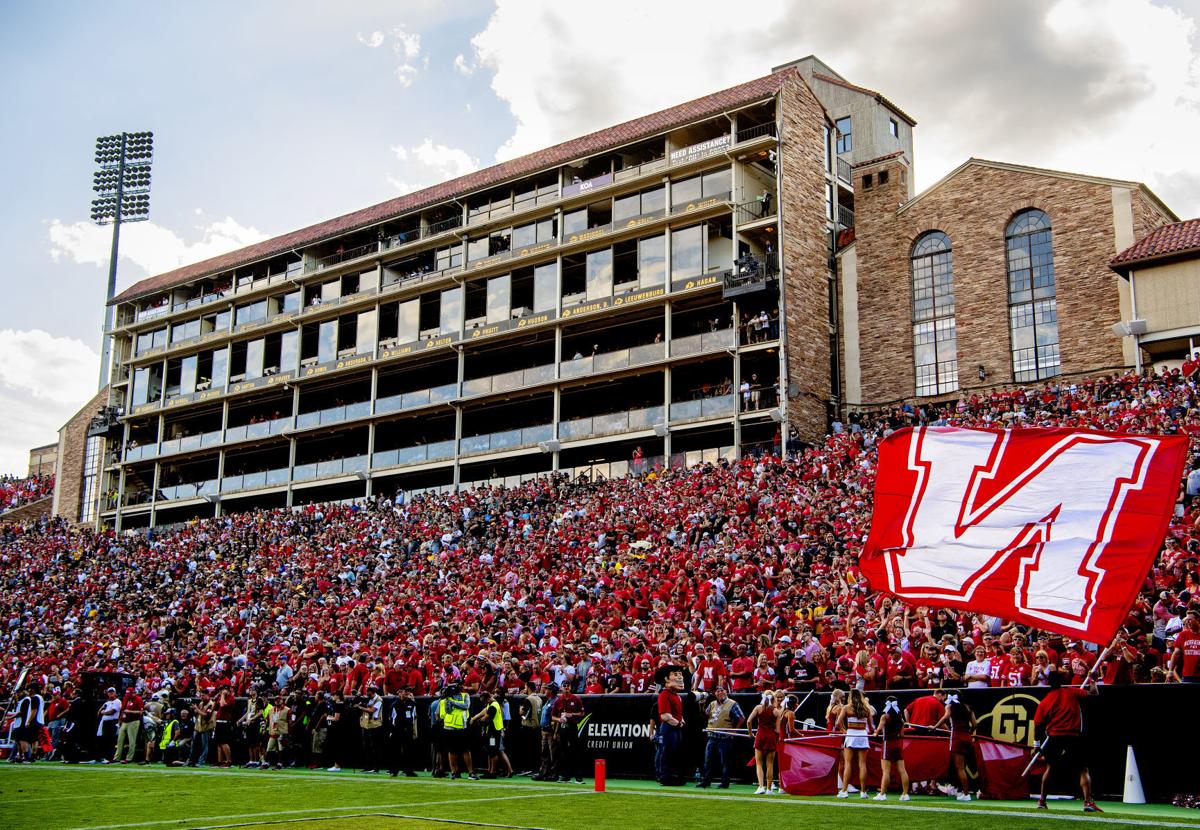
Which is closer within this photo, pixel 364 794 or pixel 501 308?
pixel 364 794

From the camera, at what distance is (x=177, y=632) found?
1481 inches

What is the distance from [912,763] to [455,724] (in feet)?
26.8

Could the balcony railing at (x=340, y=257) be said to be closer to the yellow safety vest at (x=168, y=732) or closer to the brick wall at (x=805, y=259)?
the brick wall at (x=805, y=259)

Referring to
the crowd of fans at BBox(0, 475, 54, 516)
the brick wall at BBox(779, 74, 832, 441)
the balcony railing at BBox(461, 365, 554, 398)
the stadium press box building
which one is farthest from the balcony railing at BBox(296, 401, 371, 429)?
the crowd of fans at BBox(0, 475, 54, 516)

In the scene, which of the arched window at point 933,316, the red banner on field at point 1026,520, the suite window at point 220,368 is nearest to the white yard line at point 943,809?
the red banner on field at point 1026,520

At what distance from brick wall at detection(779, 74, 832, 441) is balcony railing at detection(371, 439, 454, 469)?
52.7 ft

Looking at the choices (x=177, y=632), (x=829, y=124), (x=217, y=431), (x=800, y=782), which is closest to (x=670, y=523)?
(x=800, y=782)

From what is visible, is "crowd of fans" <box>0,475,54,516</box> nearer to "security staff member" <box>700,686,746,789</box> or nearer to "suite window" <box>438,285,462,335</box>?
"suite window" <box>438,285,462,335</box>

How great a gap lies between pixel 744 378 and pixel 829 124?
1211cm

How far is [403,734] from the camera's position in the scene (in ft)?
66.6

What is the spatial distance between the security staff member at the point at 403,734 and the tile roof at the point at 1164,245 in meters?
25.4

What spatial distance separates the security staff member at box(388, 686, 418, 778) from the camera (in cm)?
2027

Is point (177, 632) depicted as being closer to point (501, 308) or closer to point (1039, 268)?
point (501, 308)

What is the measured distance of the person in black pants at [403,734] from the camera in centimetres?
2027
